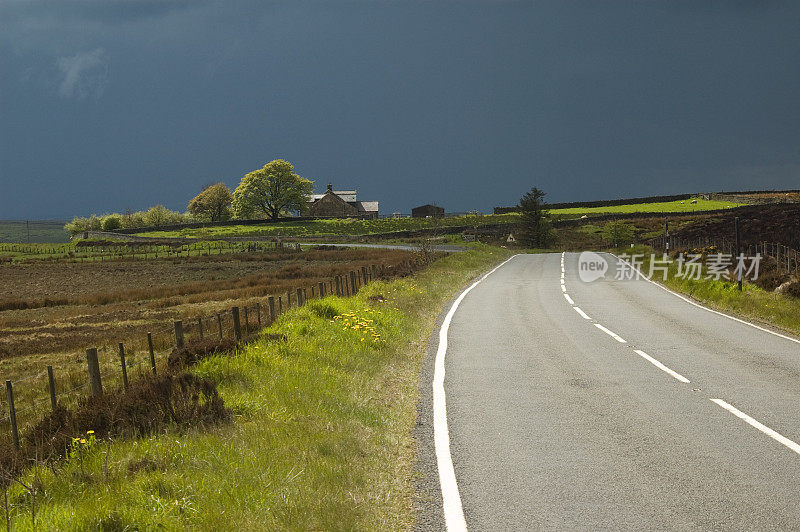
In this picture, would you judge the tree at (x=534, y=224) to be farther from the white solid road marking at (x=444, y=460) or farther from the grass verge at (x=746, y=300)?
the white solid road marking at (x=444, y=460)

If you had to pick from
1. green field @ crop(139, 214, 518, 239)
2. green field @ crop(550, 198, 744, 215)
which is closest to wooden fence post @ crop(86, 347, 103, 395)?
green field @ crop(139, 214, 518, 239)

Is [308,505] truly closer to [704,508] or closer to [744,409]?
[704,508]

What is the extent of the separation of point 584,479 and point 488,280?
85.0 ft

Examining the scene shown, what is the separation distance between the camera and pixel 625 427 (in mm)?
7699

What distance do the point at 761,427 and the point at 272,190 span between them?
403ft

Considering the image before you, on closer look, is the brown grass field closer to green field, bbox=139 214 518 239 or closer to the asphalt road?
the asphalt road

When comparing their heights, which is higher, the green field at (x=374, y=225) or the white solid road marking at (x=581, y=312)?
the green field at (x=374, y=225)

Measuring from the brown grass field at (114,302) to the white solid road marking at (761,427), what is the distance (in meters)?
10.6

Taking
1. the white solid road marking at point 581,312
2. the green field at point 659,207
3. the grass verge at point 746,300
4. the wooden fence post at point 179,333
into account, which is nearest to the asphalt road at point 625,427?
the grass verge at point 746,300

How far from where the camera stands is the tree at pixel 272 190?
12431cm

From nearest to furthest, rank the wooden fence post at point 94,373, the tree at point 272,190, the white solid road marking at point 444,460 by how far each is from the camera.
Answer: the white solid road marking at point 444,460 < the wooden fence post at point 94,373 < the tree at point 272,190

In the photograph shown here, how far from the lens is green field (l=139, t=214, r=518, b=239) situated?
324 ft

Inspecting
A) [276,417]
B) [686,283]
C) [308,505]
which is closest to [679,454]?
[308,505]

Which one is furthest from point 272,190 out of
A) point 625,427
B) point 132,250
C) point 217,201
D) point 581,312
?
point 625,427
